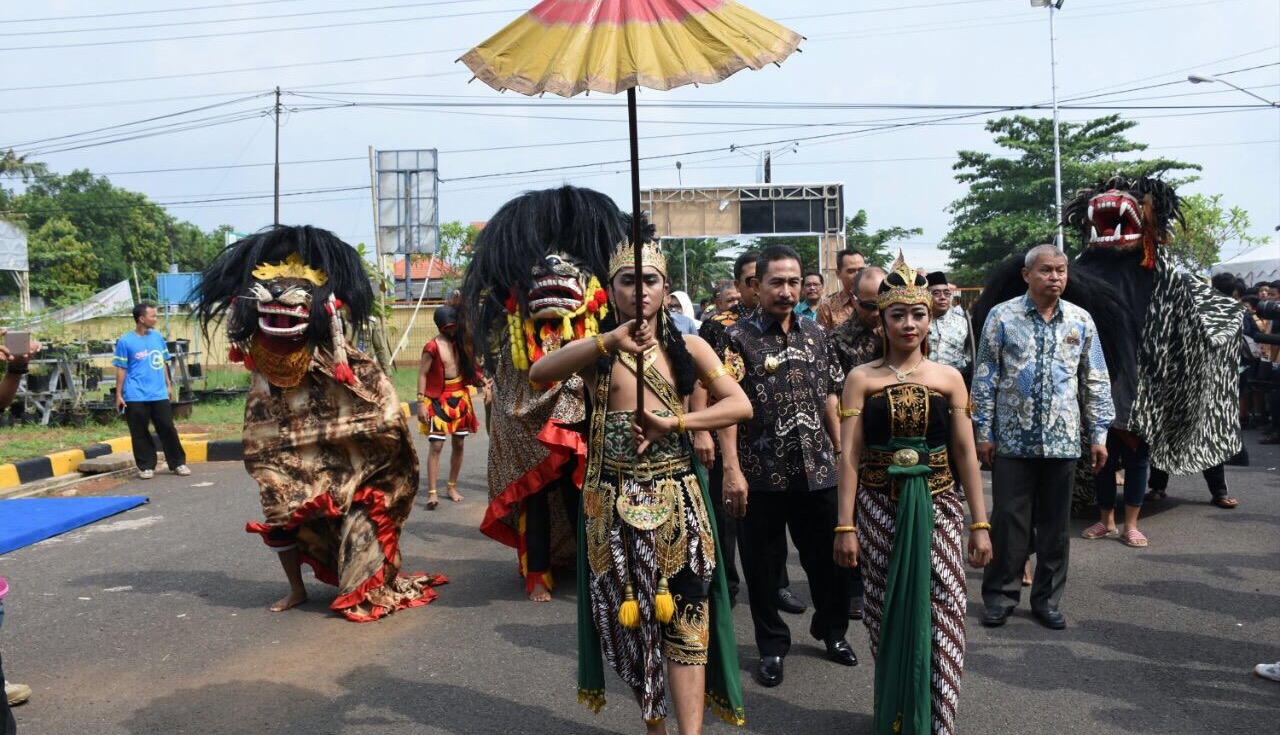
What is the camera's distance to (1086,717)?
419 centimetres

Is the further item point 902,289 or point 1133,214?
point 1133,214

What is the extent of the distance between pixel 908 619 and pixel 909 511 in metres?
0.39

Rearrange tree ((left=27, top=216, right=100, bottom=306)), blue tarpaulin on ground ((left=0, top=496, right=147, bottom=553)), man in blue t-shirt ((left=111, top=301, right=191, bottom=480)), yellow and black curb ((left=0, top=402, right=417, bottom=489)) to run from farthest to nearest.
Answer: tree ((left=27, top=216, right=100, bottom=306)) < man in blue t-shirt ((left=111, top=301, right=191, bottom=480)) < yellow and black curb ((left=0, top=402, right=417, bottom=489)) < blue tarpaulin on ground ((left=0, top=496, right=147, bottom=553))

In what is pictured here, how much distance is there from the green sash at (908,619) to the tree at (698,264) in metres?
51.8

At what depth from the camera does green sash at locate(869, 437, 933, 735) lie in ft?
12.1

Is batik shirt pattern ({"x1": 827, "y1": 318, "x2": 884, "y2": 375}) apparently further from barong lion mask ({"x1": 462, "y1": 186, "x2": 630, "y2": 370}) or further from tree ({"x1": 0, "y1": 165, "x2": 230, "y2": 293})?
tree ({"x1": 0, "y1": 165, "x2": 230, "y2": 293})

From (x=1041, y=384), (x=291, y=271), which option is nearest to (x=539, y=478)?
(x=291, y=271)

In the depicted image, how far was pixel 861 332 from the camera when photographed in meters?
5.85

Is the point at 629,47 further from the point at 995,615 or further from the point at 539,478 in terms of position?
the point at 995,615

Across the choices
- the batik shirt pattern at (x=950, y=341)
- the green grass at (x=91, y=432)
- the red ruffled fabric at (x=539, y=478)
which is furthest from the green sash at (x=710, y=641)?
the green grass at (x=91, y=432)

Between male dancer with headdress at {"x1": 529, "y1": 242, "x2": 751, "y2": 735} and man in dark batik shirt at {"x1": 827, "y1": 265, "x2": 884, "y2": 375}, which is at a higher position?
man in dark batik shirt at {"x1": 827, "y1": 265, "x2": 884, "y2": 375}

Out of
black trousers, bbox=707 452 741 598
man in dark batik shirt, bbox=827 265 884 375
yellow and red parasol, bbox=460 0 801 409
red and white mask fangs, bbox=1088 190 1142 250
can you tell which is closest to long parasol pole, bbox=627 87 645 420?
yellow and red parasol, bbox=460 0 801 409

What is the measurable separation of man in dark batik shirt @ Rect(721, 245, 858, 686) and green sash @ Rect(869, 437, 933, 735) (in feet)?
2.82

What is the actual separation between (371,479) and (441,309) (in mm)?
3340
